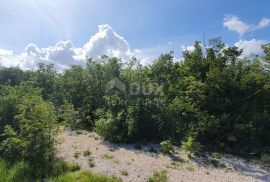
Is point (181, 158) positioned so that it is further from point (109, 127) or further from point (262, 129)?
point (262, 129)

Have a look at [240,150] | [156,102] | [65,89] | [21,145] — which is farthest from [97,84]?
[240,150]

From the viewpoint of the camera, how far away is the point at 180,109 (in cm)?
1293

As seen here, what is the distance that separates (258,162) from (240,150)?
4.71 ft

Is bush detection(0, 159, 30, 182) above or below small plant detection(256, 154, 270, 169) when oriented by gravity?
below

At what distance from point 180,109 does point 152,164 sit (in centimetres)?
403

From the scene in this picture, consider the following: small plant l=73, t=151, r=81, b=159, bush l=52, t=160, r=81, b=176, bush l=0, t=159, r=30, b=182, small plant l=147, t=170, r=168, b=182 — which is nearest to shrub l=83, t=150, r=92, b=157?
small plant l=73, t=151, r=81, b=159

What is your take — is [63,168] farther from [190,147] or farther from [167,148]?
[190,147]

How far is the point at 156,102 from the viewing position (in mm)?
13555

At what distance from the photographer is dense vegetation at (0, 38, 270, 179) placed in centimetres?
1009

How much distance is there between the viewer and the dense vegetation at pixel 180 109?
10086 millimetres

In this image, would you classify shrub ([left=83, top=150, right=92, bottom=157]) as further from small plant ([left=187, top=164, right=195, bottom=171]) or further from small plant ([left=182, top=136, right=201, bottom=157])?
small plant ([left=187, top=164, right=195, bottom=171])

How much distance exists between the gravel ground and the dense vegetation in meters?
0.78

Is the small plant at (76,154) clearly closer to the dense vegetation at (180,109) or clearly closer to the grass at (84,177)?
the dense vegetation at (180,109)

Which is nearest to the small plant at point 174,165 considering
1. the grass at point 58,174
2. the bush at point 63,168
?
the grass at point 58,174
